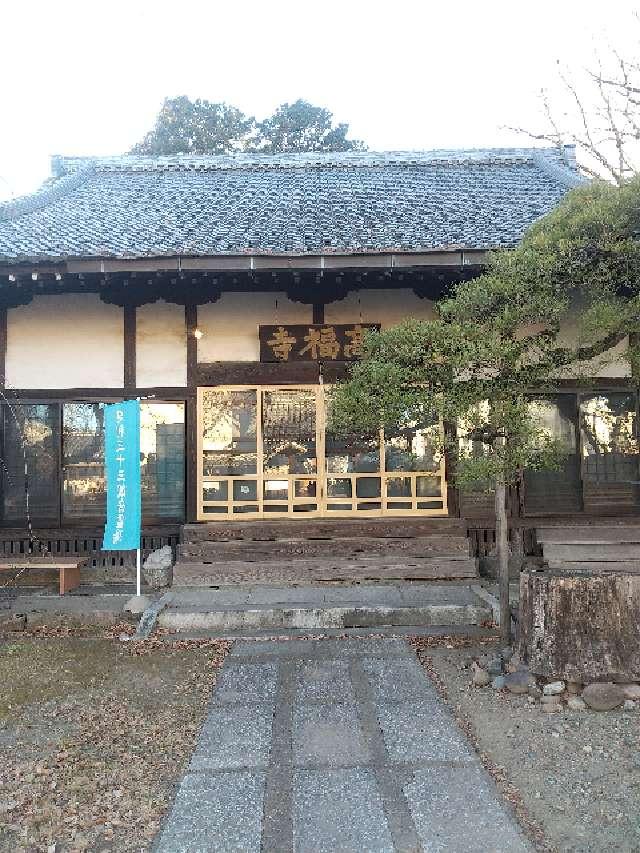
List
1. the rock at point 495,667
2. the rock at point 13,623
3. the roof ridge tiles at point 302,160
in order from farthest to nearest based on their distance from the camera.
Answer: the roof ridge tiles at point 302,160, the rock at point 13,623, the rock at point 495,667

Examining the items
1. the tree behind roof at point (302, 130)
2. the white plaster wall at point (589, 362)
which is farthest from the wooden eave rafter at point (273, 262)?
the tree behind roof at point (302, 130)

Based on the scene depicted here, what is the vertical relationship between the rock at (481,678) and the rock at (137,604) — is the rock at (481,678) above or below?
below

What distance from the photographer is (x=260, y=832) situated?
10.2ft

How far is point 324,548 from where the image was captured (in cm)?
823

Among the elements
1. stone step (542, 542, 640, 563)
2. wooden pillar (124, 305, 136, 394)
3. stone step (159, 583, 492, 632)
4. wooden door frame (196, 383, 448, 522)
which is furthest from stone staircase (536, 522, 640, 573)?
wooden pillar (124, 305, 136, 394)

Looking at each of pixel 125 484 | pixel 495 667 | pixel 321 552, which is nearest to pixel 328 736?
pixel 495 667

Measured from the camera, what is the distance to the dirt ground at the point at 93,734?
3205 millimetres

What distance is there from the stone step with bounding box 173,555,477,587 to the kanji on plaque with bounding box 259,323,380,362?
3169 millimetres

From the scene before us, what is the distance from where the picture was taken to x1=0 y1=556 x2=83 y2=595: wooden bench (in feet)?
25.4

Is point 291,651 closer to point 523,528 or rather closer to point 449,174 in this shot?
point 523,528

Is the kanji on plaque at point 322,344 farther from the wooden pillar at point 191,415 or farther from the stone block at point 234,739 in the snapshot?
the stone block at point 234,739

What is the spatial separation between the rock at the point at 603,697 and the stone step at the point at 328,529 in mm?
3775

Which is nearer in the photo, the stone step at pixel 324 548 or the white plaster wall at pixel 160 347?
the stone step at pixel 324 548

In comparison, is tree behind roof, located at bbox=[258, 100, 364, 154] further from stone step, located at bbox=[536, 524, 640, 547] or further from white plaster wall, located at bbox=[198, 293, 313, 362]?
stone step, located at bbox=[536, 524, 640, 547]
